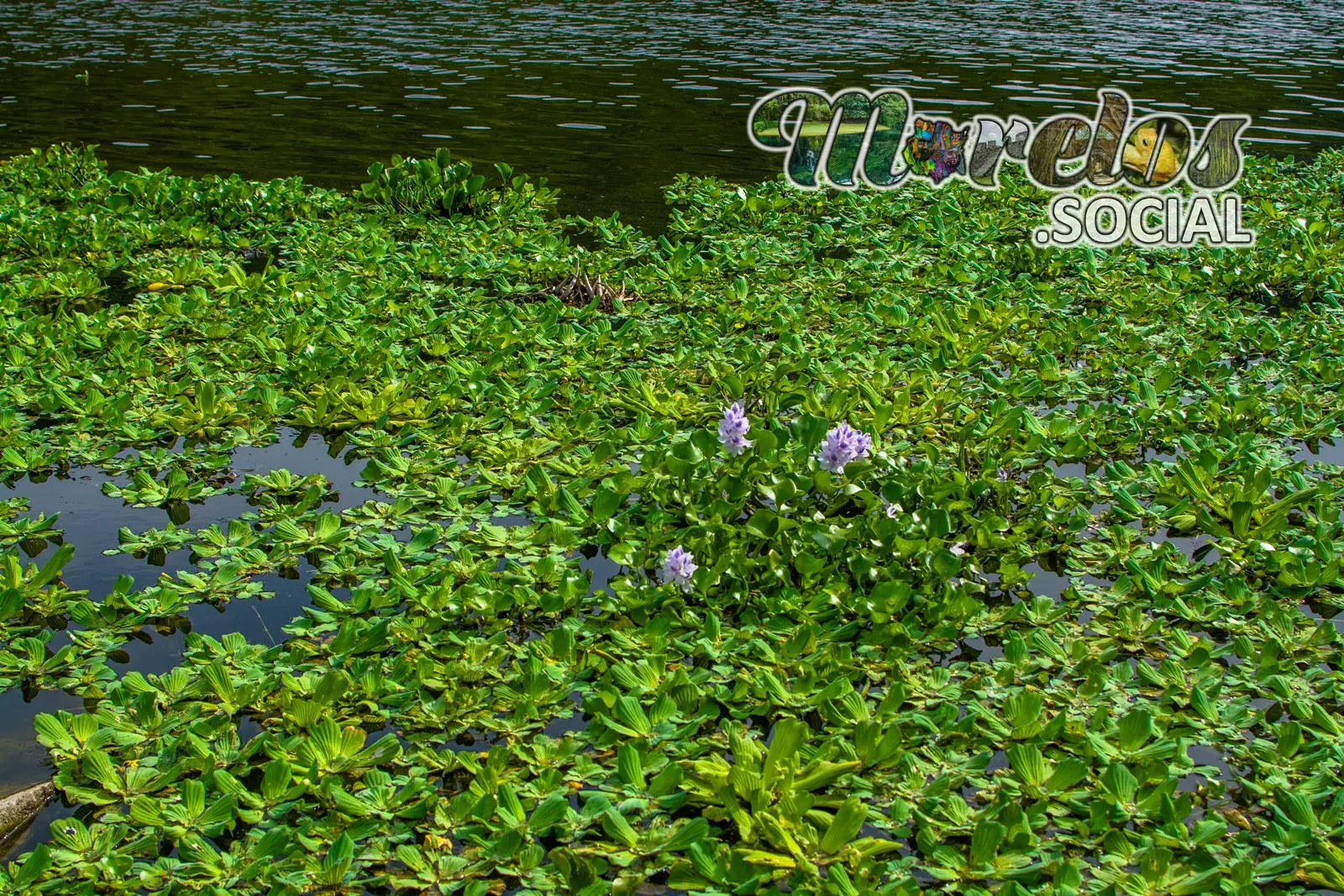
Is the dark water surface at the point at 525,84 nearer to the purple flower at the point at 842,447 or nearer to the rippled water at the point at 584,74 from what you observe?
the rippled water at the point at 584,74

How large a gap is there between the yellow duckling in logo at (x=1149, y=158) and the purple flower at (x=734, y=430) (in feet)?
29.2

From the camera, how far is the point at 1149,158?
1287 centimetres

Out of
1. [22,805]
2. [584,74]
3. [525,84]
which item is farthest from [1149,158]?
[22,805]

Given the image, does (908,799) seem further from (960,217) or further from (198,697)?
(960,217)

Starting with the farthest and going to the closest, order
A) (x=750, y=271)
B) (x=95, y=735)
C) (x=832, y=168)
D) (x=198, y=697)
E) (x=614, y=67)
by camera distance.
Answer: (x=614, y=67)
(x=832, y=168)
(x=750, y=271)
(x=198, y=697)
(x=95, y=735)

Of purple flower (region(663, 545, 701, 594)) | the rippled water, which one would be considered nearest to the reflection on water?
purple flower (region(663, 545, 701, 594))

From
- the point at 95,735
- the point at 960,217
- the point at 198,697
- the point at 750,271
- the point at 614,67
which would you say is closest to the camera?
the point at 95,735

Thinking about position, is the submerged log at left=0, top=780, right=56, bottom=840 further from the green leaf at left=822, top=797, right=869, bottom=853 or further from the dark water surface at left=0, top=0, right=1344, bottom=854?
the green leaf at left=822, top=797, right=869, bottom=853

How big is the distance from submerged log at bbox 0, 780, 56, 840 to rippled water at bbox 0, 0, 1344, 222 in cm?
865

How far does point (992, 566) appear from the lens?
16.5 ft

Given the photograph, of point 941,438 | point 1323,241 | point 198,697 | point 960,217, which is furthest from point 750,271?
point 198,697

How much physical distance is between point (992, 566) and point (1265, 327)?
4.04 metres

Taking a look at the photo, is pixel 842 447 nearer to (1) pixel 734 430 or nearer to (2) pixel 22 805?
(1) pixel 734 430

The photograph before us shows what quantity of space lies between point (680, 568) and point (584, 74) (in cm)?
1781
